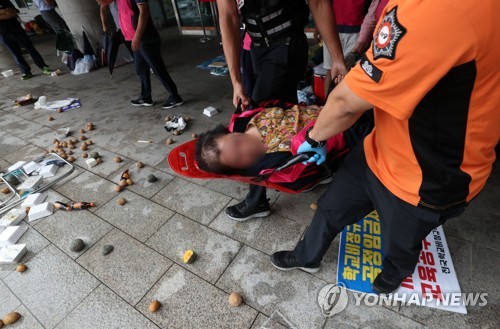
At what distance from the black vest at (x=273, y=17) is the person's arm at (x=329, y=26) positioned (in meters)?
0.11

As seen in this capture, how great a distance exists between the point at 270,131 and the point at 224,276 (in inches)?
45.9

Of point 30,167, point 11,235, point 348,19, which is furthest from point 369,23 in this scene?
point 30,167

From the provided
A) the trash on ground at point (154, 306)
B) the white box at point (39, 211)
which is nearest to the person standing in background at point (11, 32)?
the white box at point (39, 211)

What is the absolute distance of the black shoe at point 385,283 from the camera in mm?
1802

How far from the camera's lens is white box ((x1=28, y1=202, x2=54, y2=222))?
294 cm

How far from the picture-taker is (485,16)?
74 cm

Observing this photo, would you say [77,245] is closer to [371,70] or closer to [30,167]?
[30,167]

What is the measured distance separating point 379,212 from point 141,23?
4.20 metres

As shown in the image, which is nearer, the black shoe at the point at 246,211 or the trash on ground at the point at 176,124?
the black shoe at the point at 246,211

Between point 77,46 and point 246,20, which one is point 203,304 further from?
point 77,46

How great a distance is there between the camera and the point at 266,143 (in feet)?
6.70

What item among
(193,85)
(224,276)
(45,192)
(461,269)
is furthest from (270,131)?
(193,85)

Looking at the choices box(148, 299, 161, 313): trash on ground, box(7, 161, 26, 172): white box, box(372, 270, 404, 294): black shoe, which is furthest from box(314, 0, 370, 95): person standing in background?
box(7, 161, 26, 172): white box

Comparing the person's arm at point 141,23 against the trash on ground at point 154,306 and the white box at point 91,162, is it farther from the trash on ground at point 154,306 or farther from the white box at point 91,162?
the trash on ground at point 154,306
